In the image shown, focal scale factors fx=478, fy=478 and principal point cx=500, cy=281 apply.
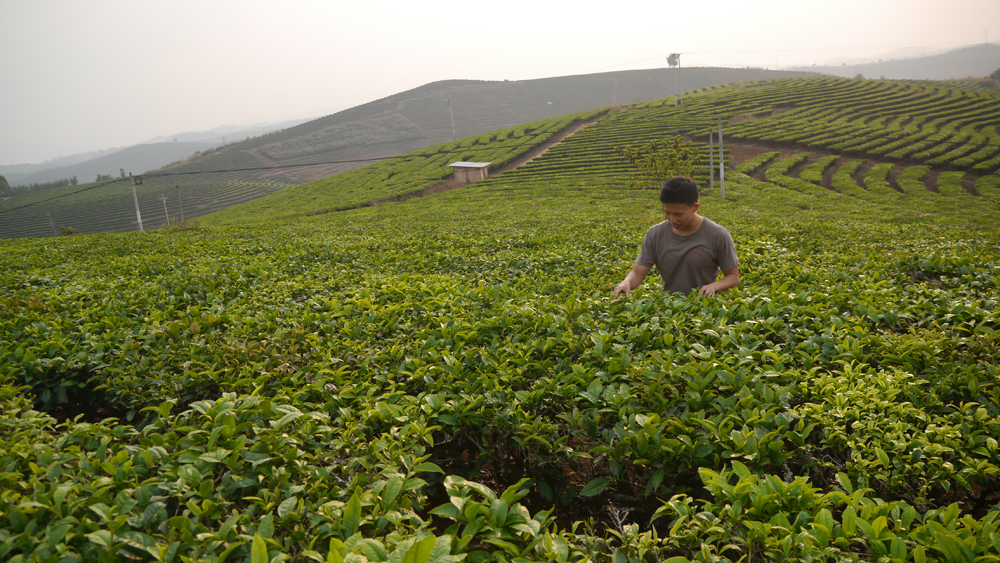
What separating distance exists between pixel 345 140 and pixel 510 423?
12252 cm

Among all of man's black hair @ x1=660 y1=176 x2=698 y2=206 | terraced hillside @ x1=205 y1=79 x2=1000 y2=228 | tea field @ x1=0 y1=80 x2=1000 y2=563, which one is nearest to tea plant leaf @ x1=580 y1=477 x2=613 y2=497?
tea field @ x1=0 y1=80 x2=1000 y2=563

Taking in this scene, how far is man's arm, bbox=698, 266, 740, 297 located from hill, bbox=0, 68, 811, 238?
48.1m

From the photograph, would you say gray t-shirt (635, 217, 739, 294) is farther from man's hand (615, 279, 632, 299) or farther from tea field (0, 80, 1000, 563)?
man's hand (615, 279, 632, 299)

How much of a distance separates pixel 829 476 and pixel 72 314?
6.41 m

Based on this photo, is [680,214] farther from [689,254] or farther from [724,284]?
[724,284]

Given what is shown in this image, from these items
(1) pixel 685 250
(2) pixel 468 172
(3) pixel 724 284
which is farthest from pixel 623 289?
(2) pixel 468 172

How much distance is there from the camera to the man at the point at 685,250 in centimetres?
409

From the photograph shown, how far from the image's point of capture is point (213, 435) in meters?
2.09

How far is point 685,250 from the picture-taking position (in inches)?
174

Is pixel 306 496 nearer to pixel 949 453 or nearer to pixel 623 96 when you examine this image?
pixel 949 453

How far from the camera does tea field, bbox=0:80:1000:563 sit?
1710 mm

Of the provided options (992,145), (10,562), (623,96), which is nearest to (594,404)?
(10,562)

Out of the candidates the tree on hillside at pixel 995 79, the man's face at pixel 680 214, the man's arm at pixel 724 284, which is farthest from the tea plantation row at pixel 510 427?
the tree on hillside at pixel 995 79

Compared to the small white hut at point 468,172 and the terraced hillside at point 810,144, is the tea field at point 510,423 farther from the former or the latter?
the small white hut at point 468,172
